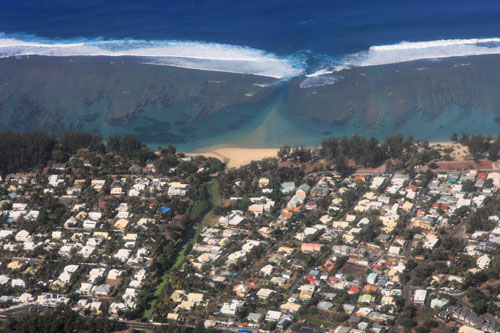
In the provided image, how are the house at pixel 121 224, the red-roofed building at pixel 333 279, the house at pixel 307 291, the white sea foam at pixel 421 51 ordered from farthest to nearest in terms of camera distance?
the white sea foam at pixel 421 51 → the house at pixel 121 224 → the red-roofed building at pixel 333 279 → the house at pixel 307 291

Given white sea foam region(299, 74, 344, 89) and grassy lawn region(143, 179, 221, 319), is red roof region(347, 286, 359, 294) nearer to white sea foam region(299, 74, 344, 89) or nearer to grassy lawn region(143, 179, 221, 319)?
grassy lawn region(143, 179, 221, 319)

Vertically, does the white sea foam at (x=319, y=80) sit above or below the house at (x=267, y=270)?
above

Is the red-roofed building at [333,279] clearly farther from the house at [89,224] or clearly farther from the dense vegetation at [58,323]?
the house at [89,224]

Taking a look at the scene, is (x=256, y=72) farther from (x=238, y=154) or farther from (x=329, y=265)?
(x=329, y=265)

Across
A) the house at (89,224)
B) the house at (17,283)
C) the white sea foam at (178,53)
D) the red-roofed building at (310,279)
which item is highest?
the white sea foam at (178,53)

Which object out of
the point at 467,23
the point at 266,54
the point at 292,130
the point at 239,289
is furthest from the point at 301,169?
the point at 467,23

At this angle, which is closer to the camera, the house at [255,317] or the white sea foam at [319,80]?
the house at [255,317]

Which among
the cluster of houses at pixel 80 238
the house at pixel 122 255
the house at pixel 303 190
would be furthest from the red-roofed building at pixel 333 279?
the house at pixel 122 255

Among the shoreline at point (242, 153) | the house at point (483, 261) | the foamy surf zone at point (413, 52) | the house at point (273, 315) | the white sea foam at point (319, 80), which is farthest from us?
the foamy surf zone at point (413, 52)
